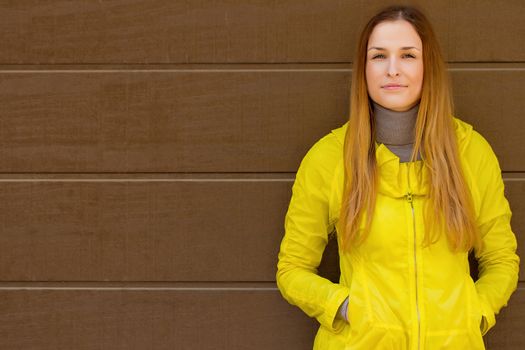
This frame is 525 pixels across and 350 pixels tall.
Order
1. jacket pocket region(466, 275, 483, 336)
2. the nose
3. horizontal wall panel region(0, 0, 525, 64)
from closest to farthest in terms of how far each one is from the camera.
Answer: jacket pocket region(466, 275, 483, 336)
the nose
horizontal wall panel region(0, 0, 525, 64)

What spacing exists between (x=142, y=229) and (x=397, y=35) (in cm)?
111

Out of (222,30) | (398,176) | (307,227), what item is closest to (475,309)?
(398,176)

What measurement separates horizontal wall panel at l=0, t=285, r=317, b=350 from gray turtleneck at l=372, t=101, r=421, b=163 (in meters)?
0.79

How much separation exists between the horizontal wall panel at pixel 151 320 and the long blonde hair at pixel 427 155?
2.27ft

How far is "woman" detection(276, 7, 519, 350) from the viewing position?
2.12m

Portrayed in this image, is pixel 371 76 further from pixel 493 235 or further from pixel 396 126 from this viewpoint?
pixel 493 235

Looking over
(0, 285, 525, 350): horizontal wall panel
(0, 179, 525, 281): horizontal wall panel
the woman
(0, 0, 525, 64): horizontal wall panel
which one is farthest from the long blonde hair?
(0, 285, 525, 350): horizontal wall panel

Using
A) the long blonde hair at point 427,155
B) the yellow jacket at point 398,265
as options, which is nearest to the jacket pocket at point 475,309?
the yellow jacket at point 398,265

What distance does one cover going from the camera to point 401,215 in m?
2.16

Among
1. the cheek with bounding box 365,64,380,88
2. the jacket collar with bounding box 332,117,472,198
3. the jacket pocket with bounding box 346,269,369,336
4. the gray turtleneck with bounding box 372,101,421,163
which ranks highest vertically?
the cheek with bounding box 365,64,380,88

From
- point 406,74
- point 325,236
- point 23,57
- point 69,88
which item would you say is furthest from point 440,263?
point 23,57

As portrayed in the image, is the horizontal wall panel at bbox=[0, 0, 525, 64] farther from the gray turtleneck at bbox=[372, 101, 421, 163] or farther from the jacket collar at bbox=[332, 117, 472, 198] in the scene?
the jacket collar at bbox=[332, 117, 472, 198]

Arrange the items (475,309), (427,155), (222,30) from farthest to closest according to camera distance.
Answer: (222,30) → (427,155) → (475,309)

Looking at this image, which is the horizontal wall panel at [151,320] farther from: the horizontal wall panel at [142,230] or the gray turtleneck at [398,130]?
the gray turtleneck at [398,130]
